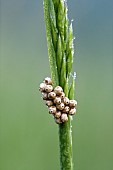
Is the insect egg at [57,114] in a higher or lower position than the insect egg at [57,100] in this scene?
lower

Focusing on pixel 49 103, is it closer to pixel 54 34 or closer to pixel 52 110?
pixel 52 110

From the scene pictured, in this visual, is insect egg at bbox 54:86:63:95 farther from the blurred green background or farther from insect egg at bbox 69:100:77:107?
the blurred green background
